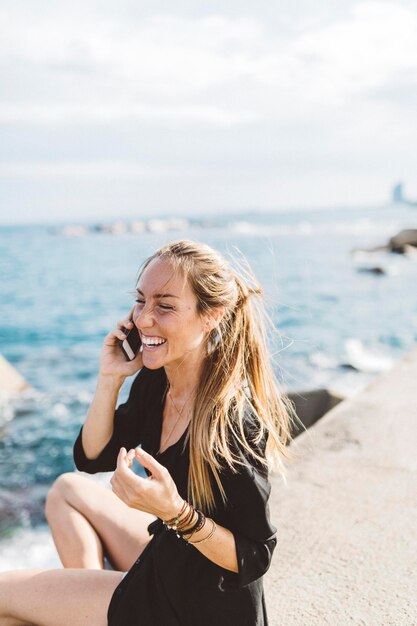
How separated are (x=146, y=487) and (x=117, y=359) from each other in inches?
37.4

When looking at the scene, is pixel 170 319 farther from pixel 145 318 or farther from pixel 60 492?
pixel 60 492

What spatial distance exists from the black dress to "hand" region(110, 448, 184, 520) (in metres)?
0.23

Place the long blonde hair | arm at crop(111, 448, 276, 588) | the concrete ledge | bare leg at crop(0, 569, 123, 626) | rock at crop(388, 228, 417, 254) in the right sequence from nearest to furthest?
arm at crop(111, 448, 276, 588) < the long blonde hair < bare leg at crop(0, 569, 123, 626) < the concrete ledge < rock at crop(388, 228, 417, 254)

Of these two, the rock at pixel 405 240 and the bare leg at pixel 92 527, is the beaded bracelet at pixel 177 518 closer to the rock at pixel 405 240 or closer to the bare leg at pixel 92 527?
the bare leg at pixel 92 527

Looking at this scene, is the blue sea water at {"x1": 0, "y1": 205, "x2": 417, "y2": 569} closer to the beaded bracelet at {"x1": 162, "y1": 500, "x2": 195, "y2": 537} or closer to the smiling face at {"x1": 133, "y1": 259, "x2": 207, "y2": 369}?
the smiling face at {"x1": 133, "y1": 259, "x2": 207, "y2": 369}

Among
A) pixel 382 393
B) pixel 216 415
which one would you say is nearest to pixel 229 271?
pixel 216 415

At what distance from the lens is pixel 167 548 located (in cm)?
237

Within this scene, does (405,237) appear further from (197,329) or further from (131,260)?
(197,329)

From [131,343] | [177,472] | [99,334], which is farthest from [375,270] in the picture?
[177,472]

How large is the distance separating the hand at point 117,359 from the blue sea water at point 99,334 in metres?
0.28

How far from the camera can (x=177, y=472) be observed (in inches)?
94.8

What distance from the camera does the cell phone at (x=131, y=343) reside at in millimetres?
2836

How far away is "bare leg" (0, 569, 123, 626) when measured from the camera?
8.16 ft

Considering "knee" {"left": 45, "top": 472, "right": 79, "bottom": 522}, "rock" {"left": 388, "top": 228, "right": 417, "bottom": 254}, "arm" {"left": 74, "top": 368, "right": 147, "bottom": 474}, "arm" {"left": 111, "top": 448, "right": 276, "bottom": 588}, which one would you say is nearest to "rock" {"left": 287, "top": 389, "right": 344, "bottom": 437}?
"knee" {"left": 45, "top": 472, "right": 79, "bottom": 522}
